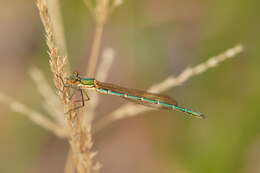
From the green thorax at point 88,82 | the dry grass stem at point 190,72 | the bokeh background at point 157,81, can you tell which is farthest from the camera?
the bokeh background at point 157,81

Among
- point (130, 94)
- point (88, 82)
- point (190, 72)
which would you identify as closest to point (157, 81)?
point (130, 94)

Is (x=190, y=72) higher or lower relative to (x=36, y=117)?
higher

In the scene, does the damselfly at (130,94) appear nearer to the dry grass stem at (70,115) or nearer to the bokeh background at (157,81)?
the bokeh background at (157,81)

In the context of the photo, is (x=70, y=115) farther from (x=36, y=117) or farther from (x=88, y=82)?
(x=88, y=82)

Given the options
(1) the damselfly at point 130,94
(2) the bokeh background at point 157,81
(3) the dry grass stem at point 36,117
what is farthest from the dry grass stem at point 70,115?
(2) the bokeh background at point 157,81

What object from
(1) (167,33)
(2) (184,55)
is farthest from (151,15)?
(2) (184,55)

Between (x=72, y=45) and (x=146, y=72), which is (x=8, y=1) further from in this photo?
(x=146, y=72)

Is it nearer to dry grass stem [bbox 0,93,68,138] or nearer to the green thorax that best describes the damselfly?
the green thorax

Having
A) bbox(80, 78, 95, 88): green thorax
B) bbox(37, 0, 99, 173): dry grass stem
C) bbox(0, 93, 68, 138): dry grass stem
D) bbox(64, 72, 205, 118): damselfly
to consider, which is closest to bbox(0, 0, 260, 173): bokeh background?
bbox(64, 72, 205, 118): damselfly
